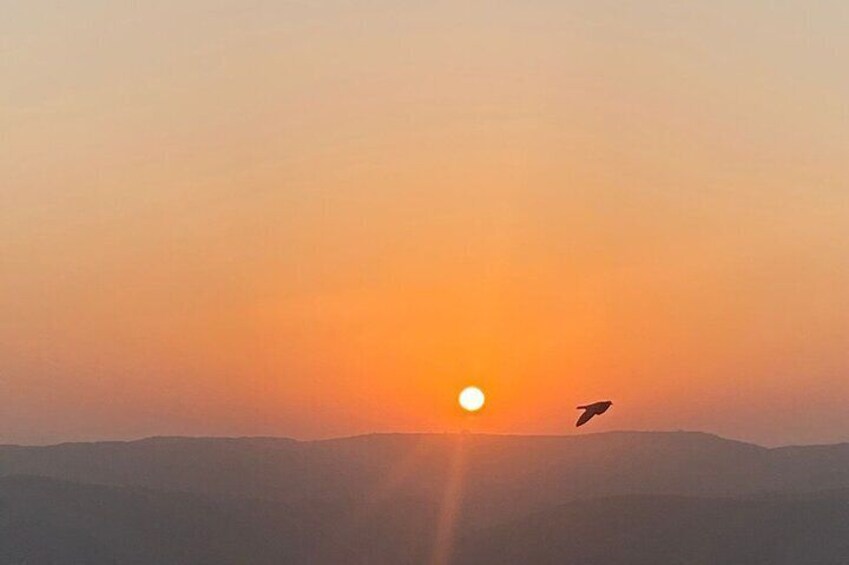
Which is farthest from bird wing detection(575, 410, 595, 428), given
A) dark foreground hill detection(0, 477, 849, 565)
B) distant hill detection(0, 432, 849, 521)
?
distant hill detection(0, 432, 849, 521)

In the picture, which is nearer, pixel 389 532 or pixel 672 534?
pixel 672 534

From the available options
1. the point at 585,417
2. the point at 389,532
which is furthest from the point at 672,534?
the point at 585,417

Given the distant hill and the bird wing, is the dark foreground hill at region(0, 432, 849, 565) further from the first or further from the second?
the bird wing

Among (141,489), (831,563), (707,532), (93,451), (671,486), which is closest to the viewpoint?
(831,563)

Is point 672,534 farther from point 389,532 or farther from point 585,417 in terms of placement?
point 585,417

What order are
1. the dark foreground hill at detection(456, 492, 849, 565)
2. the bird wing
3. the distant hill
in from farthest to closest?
the distant hill
the dark foreground hill at detection(456, 492, 849, 565)
the bird wing

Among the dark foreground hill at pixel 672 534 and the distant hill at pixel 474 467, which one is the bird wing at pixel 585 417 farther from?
the distant hill at pixel 474 467

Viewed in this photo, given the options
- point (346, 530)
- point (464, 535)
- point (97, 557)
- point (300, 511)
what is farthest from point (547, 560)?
point (97, 557)

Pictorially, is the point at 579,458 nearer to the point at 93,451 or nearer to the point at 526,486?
the point at 526,486

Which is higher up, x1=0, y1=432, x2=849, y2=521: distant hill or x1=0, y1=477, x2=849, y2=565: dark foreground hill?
x1=0, y1=432, x2=849, y2=521: distant hill
